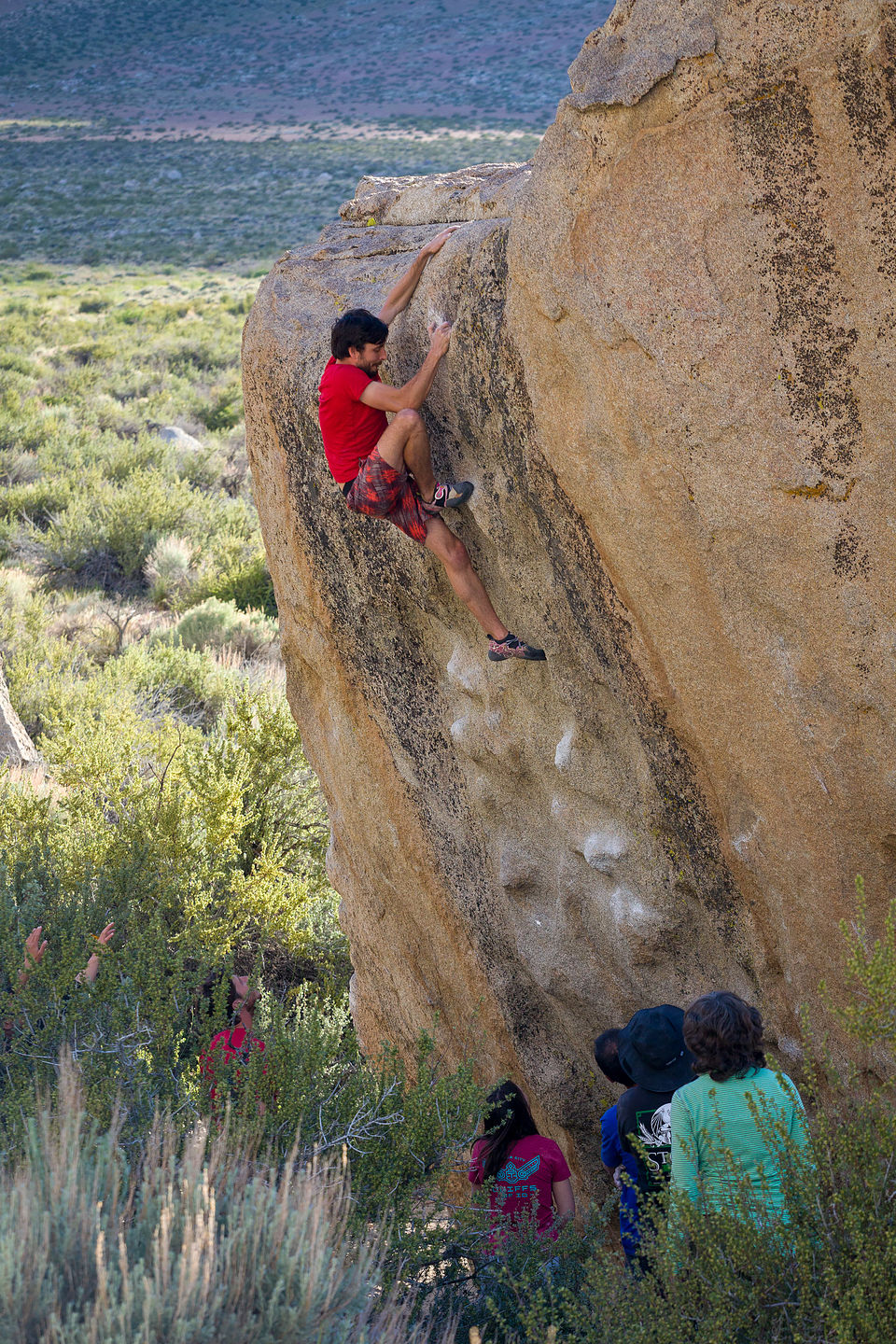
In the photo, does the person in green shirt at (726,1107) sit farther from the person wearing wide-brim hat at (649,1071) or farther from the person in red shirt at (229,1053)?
the person in red shirt at (229,1053)

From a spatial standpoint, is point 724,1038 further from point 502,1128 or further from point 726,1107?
point 502,1128

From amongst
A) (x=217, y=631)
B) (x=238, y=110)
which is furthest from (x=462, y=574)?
(x=238, y=110)

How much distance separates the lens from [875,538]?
288 centimetres

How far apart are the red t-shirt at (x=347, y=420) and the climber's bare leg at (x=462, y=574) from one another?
0.39 metres

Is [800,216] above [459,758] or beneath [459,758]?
above

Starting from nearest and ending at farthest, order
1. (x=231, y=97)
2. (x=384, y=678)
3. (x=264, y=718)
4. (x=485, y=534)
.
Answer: (x=485, y=534)
(x=384, y=678)
(x=264, y=718)
(x=231, y=97)

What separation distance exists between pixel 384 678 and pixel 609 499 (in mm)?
1948

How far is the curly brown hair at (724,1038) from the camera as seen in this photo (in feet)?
9.02

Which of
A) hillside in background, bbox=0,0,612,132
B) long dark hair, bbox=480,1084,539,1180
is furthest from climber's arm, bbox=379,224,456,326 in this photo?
hillside in background, bbox=0,0,612,132

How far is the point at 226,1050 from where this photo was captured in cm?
436

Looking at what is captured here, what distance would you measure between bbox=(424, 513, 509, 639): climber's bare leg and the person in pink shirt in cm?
163

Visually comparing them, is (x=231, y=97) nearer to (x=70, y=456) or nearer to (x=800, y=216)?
(x=70, y=456)

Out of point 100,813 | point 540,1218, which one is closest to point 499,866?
point 540,1218

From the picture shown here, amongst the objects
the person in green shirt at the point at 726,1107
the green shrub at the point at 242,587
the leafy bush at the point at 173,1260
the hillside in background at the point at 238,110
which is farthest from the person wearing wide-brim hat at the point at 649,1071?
the hillside in background at the point at 238,110
